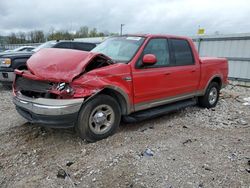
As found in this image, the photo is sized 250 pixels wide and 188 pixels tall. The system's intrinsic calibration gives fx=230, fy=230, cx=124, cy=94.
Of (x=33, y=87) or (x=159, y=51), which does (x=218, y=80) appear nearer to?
(x=159, y=51)

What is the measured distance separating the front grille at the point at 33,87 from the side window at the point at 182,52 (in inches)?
111

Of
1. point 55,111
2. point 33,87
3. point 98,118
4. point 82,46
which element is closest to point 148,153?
point 98,118

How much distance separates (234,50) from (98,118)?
8718mm

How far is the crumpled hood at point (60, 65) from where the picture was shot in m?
3.46

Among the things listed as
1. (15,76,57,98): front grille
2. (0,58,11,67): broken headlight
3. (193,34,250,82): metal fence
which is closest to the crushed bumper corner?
(15,76,57,98): front grille

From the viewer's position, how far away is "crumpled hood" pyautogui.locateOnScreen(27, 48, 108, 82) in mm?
3455

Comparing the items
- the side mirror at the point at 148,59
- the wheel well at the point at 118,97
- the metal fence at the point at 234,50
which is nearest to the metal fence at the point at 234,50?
the metal fence at the point at 234,50

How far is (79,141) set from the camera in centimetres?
391

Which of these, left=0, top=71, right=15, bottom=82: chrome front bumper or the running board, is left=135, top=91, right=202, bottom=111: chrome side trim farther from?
left=0, top=71, right=15, bottom=82: chrome front bumper

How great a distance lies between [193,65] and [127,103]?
2.19 meters

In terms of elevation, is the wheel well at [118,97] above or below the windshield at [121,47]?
below

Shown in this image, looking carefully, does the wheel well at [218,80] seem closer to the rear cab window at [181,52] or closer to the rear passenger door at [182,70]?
the rear passenger door at [182,70]

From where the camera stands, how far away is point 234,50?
1031cm

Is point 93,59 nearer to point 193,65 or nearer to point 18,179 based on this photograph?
point 18,179
